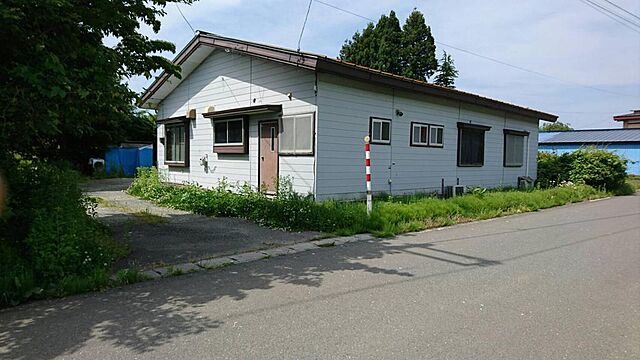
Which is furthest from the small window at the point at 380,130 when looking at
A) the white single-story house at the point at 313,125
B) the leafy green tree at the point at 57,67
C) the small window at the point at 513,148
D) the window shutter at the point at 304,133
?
the small window at the point at 513,148

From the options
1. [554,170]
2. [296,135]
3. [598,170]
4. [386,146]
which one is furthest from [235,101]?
[598,170]

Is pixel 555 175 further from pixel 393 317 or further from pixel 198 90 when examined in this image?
pixel 393 317

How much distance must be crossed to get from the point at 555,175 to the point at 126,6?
17890 mm

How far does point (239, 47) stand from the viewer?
10844 millimetres

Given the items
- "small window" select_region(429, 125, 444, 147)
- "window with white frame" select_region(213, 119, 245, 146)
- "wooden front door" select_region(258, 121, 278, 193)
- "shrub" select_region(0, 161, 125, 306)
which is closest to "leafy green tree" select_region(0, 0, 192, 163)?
"shrub" select_region(0, 161, 125, 306)

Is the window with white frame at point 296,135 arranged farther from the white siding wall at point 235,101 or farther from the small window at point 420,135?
the small window at point 420,135

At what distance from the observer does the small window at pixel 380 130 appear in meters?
10.6

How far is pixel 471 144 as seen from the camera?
14.2 meters

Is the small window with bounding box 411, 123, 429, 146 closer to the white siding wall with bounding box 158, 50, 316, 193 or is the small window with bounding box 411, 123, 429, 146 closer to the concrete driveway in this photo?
the white siding wall with bounding box 158, 50, 316, 193

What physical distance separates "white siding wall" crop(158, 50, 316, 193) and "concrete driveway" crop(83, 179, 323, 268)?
2.11 meters

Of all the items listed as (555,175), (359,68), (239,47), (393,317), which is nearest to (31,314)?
(393,317)

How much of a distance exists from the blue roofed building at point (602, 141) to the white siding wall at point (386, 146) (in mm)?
17994

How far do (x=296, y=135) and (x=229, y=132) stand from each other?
9.66 feet

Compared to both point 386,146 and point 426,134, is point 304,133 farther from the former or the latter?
point 426,134
